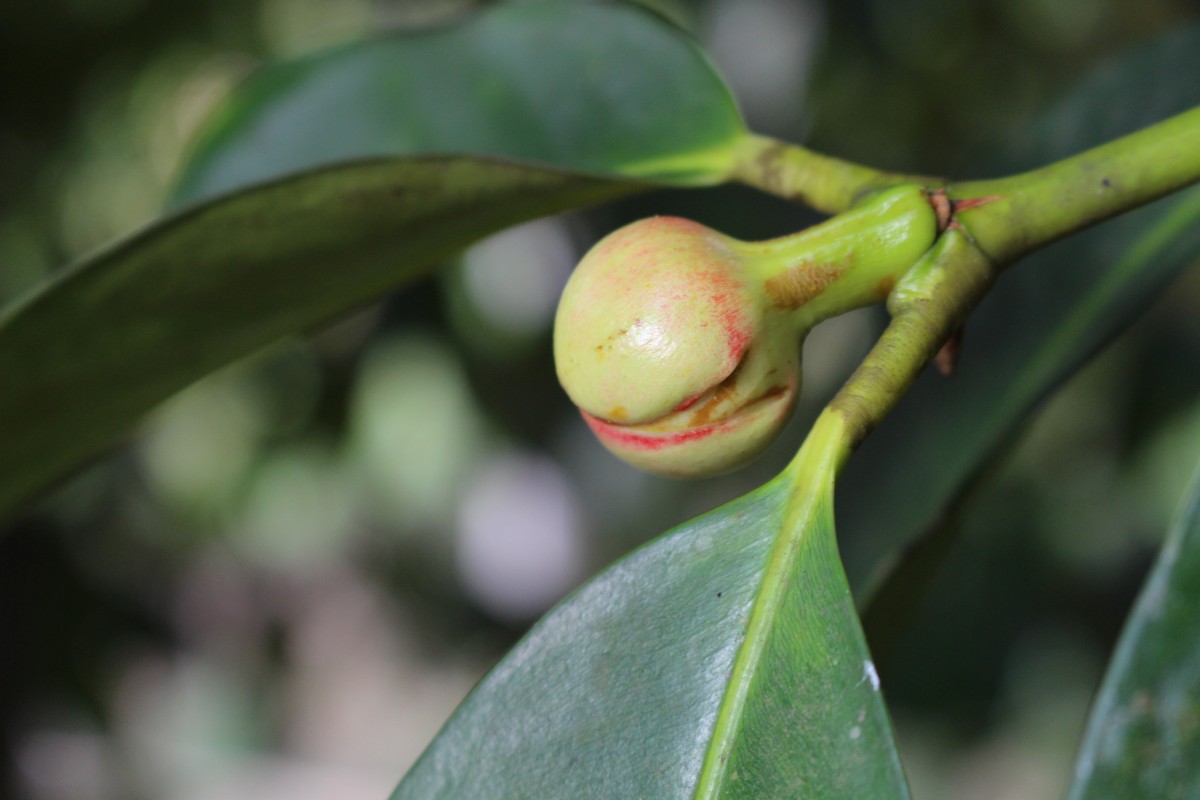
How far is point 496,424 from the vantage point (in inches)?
63.3

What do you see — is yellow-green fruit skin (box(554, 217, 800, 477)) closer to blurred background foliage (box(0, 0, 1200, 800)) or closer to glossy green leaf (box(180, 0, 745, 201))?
glossy green leaf (box(180, 0, 745, 201))

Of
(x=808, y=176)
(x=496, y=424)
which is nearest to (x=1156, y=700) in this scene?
(x=808, y=176)

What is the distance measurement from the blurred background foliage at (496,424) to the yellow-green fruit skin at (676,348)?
0.67m

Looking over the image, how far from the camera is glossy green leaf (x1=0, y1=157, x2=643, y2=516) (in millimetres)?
492

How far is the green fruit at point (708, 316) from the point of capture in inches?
17.7

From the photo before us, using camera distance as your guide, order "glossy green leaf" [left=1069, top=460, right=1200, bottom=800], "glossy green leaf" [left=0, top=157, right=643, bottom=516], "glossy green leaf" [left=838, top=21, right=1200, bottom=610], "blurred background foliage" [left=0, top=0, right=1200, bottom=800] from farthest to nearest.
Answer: "blurred background foliage" [left=0, top=0, right=1200, bottom=800], "glossy green leaf" [left=838, top=21, right=1200, bottom=610], "glossy green leaf" [left=0, top=157, right=643, bottom=516], "glossy green leaf" [left=1069, top=460, right=1200, bottom=800]

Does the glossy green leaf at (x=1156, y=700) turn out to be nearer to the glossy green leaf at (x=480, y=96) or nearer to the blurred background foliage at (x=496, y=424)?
the glossy green leaf at (x=480, y=96)

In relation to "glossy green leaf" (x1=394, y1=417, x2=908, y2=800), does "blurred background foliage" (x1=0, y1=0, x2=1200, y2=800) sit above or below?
below

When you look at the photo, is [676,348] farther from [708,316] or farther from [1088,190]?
[1088,190]

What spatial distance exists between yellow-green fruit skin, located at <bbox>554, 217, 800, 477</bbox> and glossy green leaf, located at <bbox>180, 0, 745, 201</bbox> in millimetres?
290

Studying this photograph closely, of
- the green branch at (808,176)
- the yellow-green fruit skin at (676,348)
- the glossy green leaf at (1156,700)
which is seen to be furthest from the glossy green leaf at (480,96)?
the glossy green leaf at (1156,700)

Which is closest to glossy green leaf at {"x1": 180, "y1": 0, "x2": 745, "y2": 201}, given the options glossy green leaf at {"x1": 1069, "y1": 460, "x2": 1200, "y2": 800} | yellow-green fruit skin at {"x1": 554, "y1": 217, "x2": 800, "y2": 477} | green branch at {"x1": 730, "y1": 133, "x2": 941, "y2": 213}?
green branch at {"x1": 730, "y1": 133, "x2": 941, "y2": 213}

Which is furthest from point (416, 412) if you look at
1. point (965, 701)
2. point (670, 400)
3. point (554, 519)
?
point (670, 400)

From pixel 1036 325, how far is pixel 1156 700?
46 centimetres
